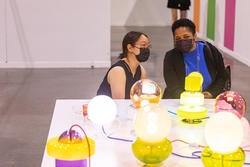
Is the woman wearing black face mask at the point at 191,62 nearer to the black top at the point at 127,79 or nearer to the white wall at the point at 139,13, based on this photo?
the black top at the point at 127,79

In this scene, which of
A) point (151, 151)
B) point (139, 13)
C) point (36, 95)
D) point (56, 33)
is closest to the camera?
point (151, 151)

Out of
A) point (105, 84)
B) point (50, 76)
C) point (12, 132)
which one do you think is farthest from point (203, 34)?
point (105, 84)

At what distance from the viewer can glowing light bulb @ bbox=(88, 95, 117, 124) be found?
7.88 feet

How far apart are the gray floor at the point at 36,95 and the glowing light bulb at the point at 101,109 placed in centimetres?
149

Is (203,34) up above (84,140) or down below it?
below

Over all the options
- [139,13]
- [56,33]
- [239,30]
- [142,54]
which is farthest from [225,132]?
[139,13]

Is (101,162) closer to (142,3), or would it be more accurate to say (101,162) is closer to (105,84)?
(105,84)

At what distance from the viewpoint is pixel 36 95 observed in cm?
583

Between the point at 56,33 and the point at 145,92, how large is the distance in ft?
16.2

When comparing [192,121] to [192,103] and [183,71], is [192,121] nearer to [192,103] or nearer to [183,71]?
[192,103]

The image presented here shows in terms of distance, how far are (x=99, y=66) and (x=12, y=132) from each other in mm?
3144

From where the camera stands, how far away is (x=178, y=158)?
6.71 feet

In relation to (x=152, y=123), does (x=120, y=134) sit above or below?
below

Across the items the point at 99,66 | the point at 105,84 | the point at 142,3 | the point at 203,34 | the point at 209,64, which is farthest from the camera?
the point at 142,3
